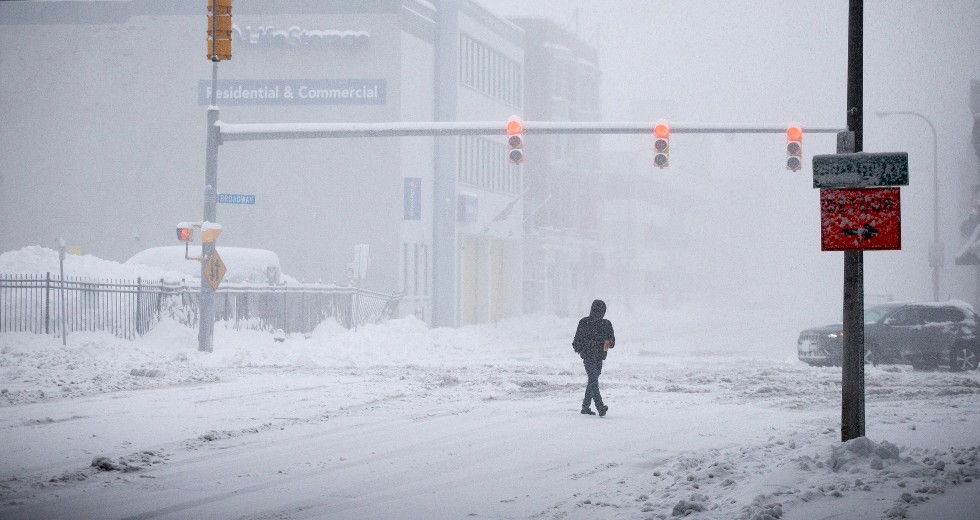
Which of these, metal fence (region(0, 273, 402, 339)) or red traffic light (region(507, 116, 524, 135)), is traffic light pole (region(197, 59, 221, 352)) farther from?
red traffic light (region(507, 116, 524, 135))

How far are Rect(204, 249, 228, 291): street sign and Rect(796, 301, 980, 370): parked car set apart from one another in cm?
1324

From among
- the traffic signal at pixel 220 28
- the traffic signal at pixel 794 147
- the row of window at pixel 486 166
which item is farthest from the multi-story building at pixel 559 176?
the traffic signal at pixel 220 28

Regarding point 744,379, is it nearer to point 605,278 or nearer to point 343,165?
point 343,165

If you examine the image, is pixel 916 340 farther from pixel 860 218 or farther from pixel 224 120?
pixel 224 120

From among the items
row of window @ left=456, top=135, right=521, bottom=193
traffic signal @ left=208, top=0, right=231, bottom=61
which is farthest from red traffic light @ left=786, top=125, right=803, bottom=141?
row of window @ left=456, top=135, right=521, bottom=193

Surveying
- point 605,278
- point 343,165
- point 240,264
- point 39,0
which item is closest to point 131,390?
point 240,264

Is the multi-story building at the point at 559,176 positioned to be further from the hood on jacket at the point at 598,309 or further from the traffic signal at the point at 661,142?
the hood on jacket at the point at 598,309

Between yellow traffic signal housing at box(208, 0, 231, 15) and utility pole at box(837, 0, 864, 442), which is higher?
yellow traffic signal housing at box(208, 0, 231, 15)

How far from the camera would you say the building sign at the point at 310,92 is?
144ft

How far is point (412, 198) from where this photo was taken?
44656mm

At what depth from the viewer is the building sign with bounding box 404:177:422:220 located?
44.6m

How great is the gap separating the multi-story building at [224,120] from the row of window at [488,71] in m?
3.02

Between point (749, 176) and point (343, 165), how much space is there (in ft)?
459

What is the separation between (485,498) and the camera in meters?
10.3
